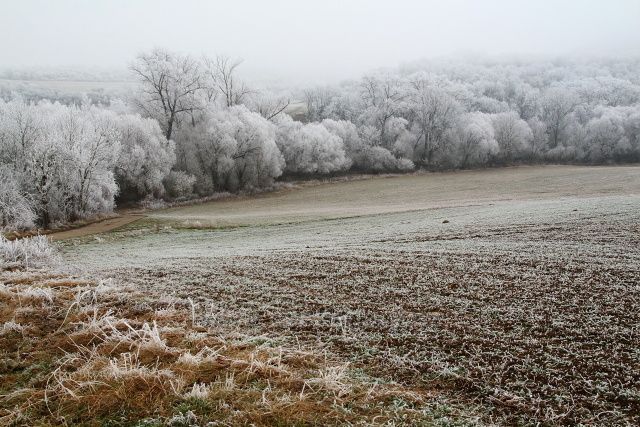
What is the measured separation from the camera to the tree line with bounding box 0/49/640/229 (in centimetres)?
4191

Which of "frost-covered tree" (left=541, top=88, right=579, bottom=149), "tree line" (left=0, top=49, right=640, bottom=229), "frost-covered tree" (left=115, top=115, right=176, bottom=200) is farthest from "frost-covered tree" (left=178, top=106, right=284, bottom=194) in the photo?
"frost-covered tree" (left=541, top=88, right=579, bottom=149)

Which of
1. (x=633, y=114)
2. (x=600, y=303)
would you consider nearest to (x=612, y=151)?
(x=633, y=114)

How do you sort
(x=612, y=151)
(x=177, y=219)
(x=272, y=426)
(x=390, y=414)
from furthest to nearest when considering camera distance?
(x=612, y=151)
(x=177, y=219)
(x=390, y=414)
(x=272, y=426)

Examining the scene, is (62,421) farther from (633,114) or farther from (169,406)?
(633,114)

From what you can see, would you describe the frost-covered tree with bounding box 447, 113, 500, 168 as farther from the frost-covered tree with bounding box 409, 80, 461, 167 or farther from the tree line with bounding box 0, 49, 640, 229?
the frost-covered tree with bounding box 409, 80, 461, 167

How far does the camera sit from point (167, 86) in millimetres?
63406

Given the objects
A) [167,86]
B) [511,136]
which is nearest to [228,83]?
[167,86]

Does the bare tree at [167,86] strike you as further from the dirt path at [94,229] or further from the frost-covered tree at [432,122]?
the frost-covered tree at [432,122]

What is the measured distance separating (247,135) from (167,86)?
14346 mm

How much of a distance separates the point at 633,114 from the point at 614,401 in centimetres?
10820

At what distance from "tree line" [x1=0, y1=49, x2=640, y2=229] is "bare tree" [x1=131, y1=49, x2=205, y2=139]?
17 centimetres

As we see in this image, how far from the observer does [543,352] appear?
21.6 feet

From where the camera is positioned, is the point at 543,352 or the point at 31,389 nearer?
the point at 31,389

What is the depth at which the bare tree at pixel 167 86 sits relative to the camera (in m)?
62.3
